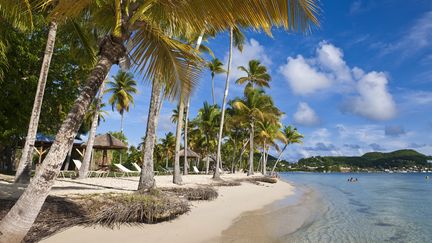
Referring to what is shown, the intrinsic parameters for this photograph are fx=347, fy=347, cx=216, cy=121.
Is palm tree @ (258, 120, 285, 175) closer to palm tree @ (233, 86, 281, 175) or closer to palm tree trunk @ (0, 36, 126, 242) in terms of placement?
palm tree @ (233, 86, 281, 175)

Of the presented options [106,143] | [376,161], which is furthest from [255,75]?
[376,161]

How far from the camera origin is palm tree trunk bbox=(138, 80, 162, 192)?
1121cm

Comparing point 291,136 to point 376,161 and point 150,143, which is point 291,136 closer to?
point 150,143

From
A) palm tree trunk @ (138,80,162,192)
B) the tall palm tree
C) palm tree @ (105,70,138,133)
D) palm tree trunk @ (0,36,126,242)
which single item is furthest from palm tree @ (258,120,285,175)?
palm tree trunk @ (0,36,126,242)

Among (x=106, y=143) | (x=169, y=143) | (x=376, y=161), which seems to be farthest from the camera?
(x=376, y=161)

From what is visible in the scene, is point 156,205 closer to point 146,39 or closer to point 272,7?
point 146,39

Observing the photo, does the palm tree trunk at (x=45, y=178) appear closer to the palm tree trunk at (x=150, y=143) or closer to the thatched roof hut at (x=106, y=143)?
the palm tree trunk at (x=150, y=143)

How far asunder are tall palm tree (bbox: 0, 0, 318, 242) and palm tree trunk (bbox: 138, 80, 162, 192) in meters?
5.21

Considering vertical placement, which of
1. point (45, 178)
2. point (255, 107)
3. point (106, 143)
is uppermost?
point (255, 107)

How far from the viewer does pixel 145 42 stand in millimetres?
6043

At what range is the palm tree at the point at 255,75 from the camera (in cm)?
3775

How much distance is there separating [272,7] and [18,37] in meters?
14.2

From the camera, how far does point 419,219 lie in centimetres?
1275

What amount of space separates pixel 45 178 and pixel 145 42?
9.23ft
